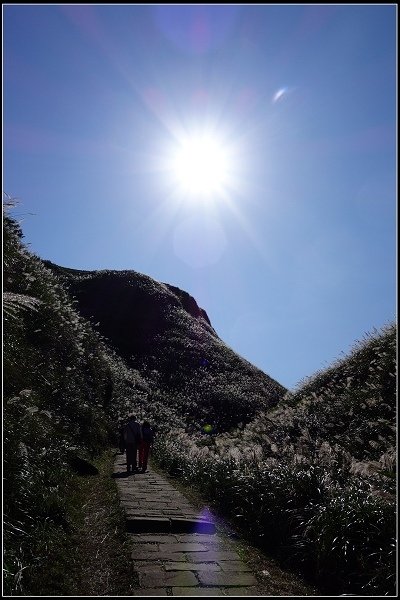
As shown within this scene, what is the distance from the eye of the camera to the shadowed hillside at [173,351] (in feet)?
141

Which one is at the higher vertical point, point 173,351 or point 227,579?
point 173,351

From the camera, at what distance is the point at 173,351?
54969 mm

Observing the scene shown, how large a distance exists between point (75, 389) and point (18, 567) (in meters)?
10.3

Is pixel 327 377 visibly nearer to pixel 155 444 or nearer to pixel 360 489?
pixel 155 444

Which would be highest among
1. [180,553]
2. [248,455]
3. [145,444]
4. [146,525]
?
[248,455]

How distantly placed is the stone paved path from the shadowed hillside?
2726 cm

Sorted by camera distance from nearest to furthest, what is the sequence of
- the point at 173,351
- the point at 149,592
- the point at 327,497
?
1. the point at 149,592
2. the point at 327,497
3. the point at 173,351

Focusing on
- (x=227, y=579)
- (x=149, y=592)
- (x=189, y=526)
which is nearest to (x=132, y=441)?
(x=189, y=526)

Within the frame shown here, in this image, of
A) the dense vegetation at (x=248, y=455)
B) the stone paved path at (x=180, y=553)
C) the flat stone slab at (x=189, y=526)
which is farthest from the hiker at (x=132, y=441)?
the flat stone slab at (x=189, y=526)

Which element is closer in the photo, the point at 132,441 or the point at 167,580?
the point at 167,580

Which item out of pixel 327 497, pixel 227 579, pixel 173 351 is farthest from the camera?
pixel 173 351

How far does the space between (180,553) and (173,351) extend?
4946cm

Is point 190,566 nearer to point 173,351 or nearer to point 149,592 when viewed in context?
point 149,592

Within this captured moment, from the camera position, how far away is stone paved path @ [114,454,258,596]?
15.4ft
